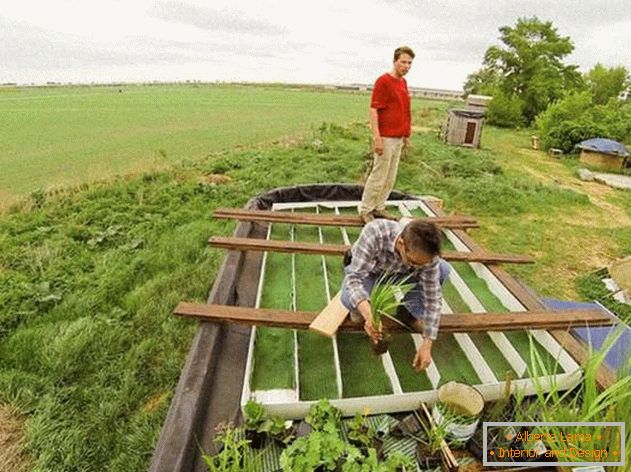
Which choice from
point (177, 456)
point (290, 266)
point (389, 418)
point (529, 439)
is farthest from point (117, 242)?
point (529, 439)

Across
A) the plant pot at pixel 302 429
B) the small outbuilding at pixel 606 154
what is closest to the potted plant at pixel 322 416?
the plant pot at pixel 302 429

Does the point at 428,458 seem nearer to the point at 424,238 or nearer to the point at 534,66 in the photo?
the point at 424,238

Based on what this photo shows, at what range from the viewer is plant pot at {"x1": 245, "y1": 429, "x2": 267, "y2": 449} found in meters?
1.70

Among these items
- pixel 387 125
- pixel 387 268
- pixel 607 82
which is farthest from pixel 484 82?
pixel 387 268

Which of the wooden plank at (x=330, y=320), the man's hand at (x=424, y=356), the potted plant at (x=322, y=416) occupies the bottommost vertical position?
the potted plant at (x=322, y=416)

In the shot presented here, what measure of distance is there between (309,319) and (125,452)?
1.26 meters

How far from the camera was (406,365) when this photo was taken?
7.47 ft

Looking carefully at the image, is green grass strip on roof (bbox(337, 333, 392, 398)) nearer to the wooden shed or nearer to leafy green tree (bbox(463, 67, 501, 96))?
the wooden shed

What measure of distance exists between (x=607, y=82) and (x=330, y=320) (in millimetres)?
30993

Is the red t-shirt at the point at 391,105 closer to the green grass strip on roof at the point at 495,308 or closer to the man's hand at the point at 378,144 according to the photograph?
the man's hand at the point at 378,144

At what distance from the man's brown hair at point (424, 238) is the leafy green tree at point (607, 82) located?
95.9ft

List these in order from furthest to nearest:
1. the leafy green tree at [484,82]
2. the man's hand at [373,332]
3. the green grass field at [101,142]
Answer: the leafy green tree at [484,82] → the green grass field at [101,142] → the man's hand at [373,332]

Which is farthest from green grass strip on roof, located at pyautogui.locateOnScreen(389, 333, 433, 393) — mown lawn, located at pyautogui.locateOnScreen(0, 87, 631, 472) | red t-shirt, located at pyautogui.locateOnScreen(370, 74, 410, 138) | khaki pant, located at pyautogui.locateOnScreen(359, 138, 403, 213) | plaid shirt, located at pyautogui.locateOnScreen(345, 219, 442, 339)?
red t-shirt, located at pyautogui.locateOnScreen(370, 74, 410, 138)

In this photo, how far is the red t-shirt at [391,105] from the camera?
3.54 metres
